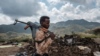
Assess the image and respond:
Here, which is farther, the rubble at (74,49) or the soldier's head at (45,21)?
the rubble at (74,49)

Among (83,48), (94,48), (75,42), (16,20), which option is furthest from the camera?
(75,42)

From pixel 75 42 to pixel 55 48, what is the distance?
1.85m

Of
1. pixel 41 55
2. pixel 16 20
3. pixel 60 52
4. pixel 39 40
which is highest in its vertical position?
pixel 16 20

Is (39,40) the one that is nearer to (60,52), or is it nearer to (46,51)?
(46,51)

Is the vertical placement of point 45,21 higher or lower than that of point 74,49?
higher

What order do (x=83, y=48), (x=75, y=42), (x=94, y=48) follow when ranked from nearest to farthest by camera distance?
(x=83, y=48) → (x=94, y=48) → (x=75, y=42)

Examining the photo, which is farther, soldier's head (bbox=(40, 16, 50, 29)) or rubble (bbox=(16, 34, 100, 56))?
rubble (bbox=(16, 34, 100, 56))

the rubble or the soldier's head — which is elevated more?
the soldier's head

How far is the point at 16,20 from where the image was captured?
4.12 m

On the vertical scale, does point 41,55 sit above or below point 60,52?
above

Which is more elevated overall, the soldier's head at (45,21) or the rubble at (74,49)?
the soldier's head at (45,21)

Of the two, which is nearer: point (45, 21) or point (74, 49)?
point (45, 21)

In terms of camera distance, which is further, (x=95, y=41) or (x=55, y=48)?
(x=95, y=41)

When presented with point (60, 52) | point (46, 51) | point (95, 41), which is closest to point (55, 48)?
point (60, 52)
